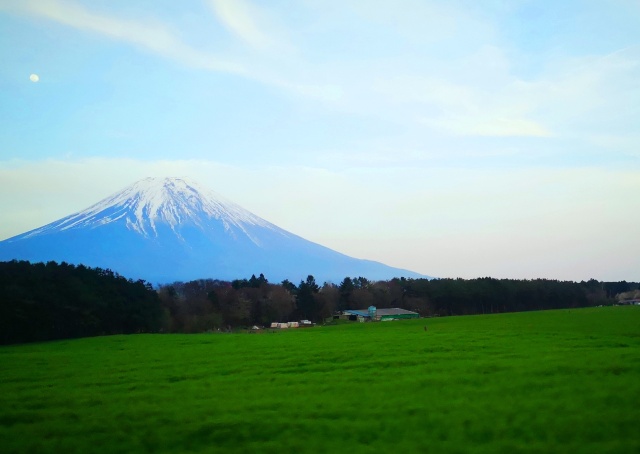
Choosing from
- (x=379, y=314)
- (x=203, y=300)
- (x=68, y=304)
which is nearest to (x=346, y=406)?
(x=68, y=304)

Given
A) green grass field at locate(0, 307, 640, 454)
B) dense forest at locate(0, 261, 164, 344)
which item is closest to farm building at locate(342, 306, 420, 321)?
dense forest at locate(0, 261, 164, 344)

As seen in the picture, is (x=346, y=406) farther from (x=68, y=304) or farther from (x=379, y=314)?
(x=379, y=314)

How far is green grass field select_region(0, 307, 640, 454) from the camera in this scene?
819 centimetres

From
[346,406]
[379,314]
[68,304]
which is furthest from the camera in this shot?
[379,314]

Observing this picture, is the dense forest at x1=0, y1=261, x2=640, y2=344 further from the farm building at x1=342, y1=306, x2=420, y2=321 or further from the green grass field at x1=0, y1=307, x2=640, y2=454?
the green grass field at x1=0, y1=307, x2=640, y2=454

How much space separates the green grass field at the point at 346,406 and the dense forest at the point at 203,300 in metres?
30.1

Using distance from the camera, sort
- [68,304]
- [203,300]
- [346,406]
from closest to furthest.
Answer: [346,406] < [68,304] < [203,300]

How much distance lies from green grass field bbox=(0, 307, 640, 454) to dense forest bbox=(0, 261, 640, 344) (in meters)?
30.1

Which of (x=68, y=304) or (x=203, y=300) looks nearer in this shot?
(x=68, y=304)

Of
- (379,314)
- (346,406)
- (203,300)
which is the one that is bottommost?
(379,314)

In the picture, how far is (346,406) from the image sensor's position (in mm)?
10539

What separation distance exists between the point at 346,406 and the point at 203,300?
71.8m

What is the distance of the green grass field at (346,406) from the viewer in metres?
8.19

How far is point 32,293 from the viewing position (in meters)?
44.8
